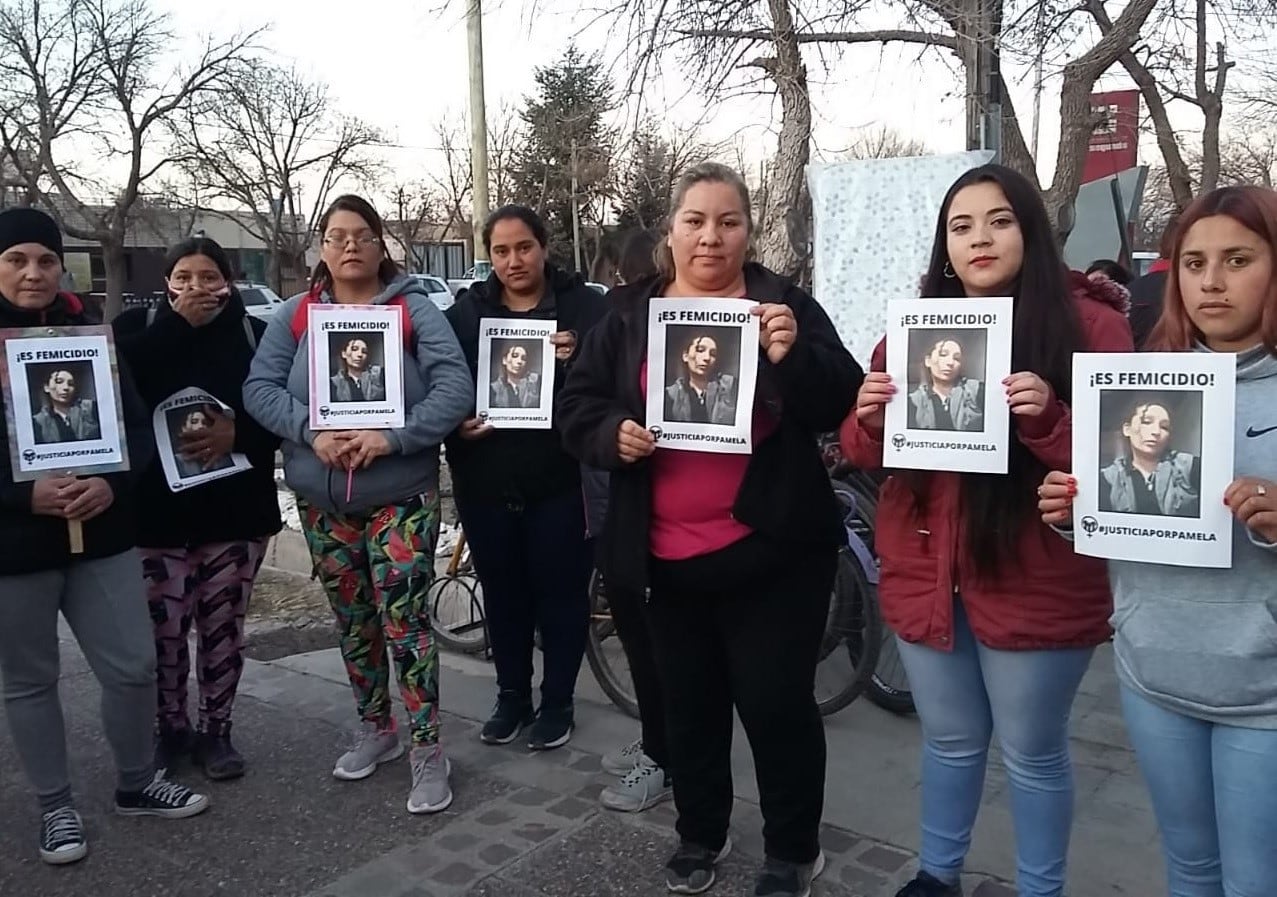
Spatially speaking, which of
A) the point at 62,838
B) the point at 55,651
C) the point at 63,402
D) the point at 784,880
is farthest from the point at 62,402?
the point at 784,880

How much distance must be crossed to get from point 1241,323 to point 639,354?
1.45 metres

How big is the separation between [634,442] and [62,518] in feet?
6.06

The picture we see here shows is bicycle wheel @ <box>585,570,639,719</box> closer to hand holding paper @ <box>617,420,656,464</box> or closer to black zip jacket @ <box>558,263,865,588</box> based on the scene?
black zip jacket @ <box>558,263,865,588</box>

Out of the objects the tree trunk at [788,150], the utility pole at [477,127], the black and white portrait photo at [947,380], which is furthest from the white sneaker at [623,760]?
the utility pole at [477,127]

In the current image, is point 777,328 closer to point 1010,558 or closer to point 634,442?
point 634,442

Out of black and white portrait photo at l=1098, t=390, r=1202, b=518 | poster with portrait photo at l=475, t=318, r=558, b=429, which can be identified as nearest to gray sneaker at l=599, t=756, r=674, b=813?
poster with portrait photo at l=475, t=318, r=558, b=429

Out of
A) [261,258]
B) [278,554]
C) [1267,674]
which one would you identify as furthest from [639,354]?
[261,258]

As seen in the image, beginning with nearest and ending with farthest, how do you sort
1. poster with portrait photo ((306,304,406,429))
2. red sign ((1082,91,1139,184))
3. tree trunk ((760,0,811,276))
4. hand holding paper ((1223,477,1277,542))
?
hand holding paper ((1223,477,1277,542))
poster with portrait photo ((306,304,406,429))
tree trunk ((760,0,811,276))
red sign ((1082,91,1139,184))

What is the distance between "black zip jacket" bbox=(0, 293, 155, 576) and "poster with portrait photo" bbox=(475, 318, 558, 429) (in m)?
1.13

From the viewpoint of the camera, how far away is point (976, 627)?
2.54m

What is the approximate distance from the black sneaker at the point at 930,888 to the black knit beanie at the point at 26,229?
3.10 meters

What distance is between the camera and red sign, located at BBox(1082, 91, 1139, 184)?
8.79m

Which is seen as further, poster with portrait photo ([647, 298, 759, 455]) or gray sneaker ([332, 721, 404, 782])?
gray sneaker ([332, 721, 404, 782])

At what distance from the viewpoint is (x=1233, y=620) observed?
2076mm
